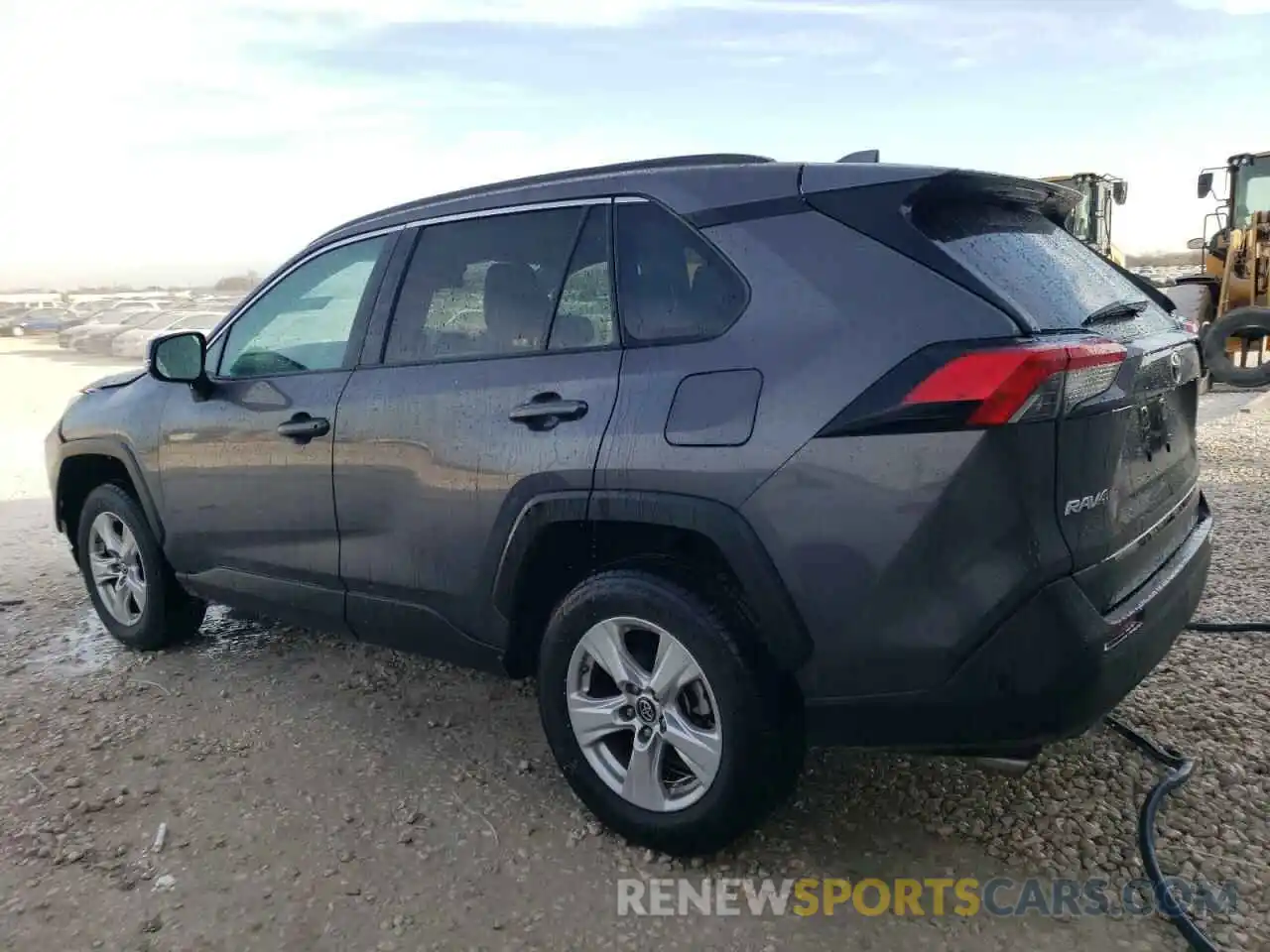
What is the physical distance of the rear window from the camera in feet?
8.09

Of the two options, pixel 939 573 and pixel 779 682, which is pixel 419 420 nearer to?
pixel 779 682

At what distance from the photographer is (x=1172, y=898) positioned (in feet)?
8.19

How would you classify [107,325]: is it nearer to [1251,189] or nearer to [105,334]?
[105,334]

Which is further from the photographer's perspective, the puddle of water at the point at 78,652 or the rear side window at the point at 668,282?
the puddle of water at the point at 78,652

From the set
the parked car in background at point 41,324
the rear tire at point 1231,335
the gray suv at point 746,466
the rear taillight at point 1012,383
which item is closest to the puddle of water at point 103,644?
the gray suv at point 746,466

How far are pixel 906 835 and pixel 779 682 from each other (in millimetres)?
707

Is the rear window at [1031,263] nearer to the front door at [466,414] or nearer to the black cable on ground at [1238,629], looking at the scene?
the front door at [466,414]

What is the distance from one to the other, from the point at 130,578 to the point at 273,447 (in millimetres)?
1384

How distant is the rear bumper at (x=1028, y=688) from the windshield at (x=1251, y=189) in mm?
12597

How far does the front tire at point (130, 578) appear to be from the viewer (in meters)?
4.46

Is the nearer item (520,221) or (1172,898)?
(1172,898)

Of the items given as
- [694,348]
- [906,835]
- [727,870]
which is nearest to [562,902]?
[727,870]

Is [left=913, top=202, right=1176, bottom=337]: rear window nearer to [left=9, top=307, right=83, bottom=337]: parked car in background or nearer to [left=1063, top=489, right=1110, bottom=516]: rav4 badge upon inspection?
[left=1063, top=489, right=1110, bottom=516]: rav4 badge

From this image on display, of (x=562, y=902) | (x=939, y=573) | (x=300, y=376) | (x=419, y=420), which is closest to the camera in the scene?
(x=939, y=573)
